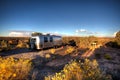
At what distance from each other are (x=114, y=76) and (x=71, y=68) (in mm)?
2868

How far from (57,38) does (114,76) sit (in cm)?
1485

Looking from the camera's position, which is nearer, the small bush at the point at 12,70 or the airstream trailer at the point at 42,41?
the small bush at the point at 12,70

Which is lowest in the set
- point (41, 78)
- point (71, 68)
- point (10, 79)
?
point (41, 78)

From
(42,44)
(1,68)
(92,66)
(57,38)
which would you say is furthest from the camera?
(57,38)

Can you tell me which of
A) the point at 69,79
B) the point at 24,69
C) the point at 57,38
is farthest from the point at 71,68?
the point at 57,38

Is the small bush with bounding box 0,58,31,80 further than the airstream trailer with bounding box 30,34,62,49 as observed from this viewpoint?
No

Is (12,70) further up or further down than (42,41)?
further down

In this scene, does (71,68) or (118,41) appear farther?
(118,41)

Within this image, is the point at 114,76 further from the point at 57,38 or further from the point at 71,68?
the point at 57,38

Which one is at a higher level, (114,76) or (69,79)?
(69,79)

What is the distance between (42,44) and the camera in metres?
17.8

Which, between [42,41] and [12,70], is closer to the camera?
[12,70]

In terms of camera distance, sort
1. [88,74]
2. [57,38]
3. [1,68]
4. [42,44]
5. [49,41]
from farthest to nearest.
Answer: [57,38]
[49,41]
[42,44]
[88,74]
[1,68]

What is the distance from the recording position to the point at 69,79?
422 cm
